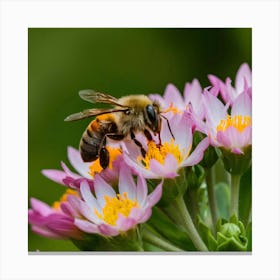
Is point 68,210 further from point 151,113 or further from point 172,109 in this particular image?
point 172,109

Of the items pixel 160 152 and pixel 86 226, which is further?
pixel 160 152

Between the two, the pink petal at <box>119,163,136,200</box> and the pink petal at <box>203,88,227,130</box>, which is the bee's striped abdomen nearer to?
the pink petal at <box>119,163,136,200</box>

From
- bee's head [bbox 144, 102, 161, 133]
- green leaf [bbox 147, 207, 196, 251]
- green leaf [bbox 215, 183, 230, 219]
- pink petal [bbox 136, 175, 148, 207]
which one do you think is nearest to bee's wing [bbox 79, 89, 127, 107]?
bee's head [bbox 144, 102, 161, 133]

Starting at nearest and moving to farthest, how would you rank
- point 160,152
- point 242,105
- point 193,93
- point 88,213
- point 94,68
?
point 88,213
point 160,152
point 242,105
point 193,93
point 94,68

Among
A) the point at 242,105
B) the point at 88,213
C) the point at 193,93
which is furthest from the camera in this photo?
the point at 193,93

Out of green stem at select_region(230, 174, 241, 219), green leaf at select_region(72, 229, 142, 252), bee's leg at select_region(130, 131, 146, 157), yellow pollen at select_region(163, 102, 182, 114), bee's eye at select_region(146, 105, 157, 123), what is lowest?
green leaf at select_region(72, 229, 142, 252)

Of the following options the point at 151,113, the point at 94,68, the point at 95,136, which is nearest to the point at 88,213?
the point at 95,136
